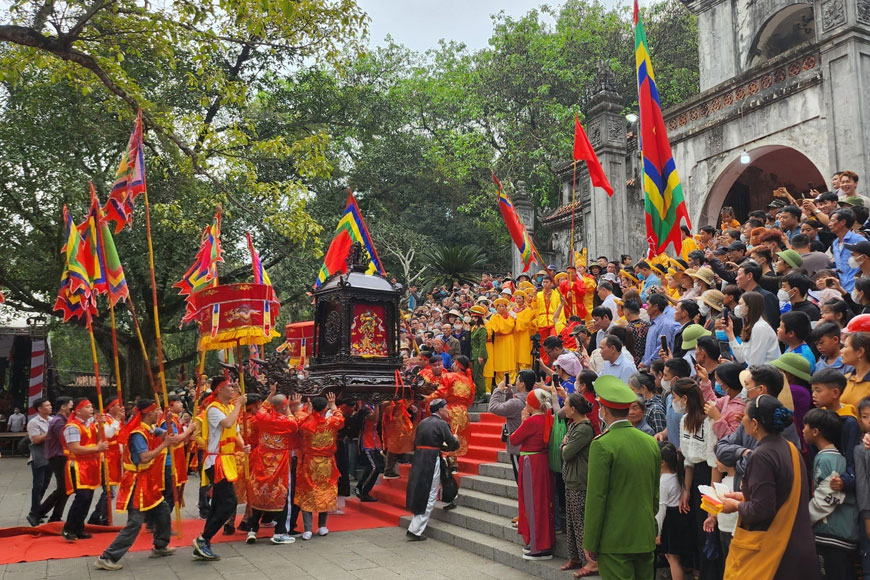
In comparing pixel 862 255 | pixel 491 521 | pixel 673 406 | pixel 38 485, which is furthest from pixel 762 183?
pixel 38 485

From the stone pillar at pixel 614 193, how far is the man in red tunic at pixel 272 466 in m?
10.9

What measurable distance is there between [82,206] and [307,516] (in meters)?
10.9

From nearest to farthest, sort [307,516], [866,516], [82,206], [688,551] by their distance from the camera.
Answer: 1. [866,516]
2. [688,551]
3. [307,516]
4. [82,206]

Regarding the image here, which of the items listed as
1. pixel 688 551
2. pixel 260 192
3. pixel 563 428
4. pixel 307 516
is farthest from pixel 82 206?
pixel 688 551

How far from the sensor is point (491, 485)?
351 inches

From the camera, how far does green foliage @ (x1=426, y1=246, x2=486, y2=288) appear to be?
23.9 metres

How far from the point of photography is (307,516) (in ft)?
28.5

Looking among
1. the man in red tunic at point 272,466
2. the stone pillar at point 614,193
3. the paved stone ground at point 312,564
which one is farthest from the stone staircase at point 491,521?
the stone pillar at point 614,193

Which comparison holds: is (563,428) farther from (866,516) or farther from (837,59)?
(837,59)

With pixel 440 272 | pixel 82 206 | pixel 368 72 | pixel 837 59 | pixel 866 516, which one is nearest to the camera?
pixel 866 516

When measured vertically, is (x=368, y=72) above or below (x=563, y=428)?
above

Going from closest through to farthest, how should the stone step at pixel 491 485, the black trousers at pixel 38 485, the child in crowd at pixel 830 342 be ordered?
the child in crowd at pixel 830 342, the stone step at pixel 491 485, the black trousers at pixel 38 485

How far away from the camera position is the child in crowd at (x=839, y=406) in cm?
408

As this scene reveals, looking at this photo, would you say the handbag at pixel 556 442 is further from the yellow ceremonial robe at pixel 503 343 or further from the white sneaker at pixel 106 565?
the yellow ceremonial robe at pixel 503 343
